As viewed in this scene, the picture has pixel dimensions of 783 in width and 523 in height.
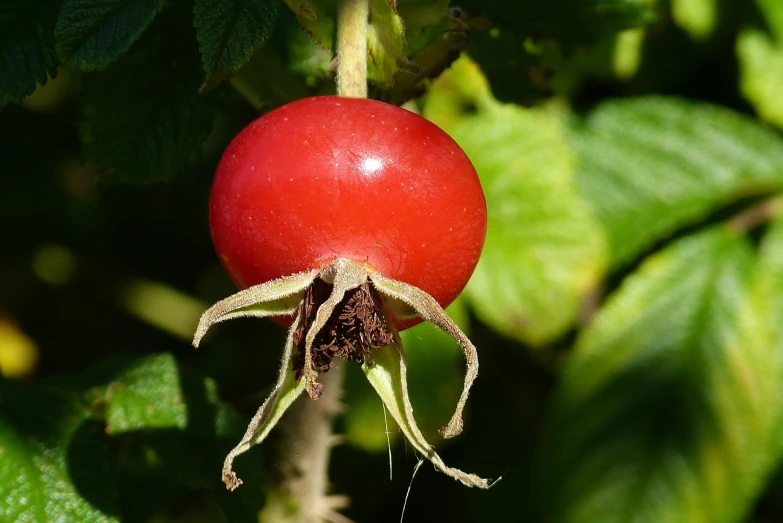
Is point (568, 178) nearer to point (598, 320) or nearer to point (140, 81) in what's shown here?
point (598, 320)

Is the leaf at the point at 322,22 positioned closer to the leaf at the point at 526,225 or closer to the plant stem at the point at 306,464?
the plant stem at the point at 306,464

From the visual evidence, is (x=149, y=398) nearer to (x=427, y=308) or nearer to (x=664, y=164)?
(x=427, y=308)

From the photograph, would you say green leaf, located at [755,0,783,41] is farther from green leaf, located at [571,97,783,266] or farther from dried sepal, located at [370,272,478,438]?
dried sepal, located at [370,272,478,438]

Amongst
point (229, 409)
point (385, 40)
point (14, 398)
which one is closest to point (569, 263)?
point (229, 409)

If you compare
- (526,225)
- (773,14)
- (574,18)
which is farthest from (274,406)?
(773,14)

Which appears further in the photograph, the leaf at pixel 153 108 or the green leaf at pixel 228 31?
the leaf at pixel 153 108

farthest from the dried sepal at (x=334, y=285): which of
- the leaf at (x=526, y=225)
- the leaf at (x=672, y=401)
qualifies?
the leaf at (x=672, y=401)
